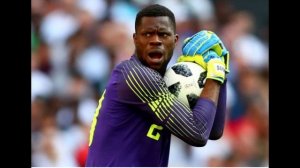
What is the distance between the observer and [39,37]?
7.59 metres

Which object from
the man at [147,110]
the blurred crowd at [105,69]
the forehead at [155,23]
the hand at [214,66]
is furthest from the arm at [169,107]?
the blurred crowd at [105,69]

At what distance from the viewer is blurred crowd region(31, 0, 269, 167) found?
7129 mm

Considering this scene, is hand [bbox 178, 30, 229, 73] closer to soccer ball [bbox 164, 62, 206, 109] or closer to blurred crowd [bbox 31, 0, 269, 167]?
soccer ball [bbox 164, 62, 206, 109]

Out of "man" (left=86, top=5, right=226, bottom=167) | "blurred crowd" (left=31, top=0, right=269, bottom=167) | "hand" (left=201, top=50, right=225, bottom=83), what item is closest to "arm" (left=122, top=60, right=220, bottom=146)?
"man" (left=86, top=5, right=226, bottom=167)

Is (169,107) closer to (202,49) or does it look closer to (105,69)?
(202,49)

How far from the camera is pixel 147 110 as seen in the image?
3561 mm

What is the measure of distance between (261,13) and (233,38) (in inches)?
20.4

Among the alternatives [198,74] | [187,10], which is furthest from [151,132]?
[187,10]

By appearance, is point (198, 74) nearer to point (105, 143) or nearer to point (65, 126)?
point (105, 143)

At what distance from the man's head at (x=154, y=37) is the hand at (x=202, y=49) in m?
0.16

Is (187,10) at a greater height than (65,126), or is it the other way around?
(187,10)

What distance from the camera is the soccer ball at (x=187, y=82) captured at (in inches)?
146

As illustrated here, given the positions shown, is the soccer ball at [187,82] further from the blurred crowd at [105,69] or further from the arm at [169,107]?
the blurred crowd at [105,69]
